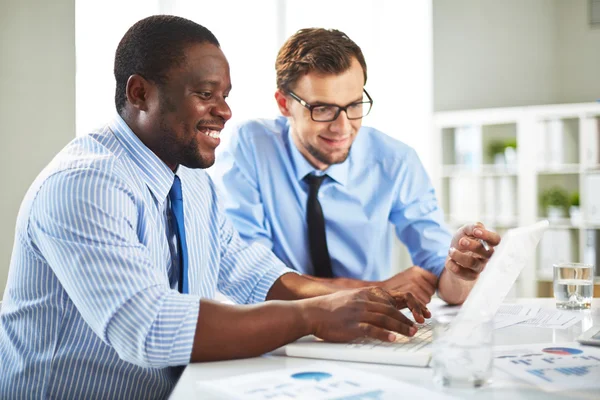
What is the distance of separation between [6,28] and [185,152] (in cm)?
210

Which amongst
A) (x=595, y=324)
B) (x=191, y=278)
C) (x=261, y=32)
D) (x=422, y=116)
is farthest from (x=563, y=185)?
(x=191, y=278)

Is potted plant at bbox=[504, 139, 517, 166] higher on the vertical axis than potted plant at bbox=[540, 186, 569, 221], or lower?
higher

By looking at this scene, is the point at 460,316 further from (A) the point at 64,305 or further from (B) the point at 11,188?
(B) the point at 11,188

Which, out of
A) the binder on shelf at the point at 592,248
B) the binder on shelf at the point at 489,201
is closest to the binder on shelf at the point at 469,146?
the binder on shelf at the point at 489,201

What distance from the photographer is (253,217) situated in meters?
2.10

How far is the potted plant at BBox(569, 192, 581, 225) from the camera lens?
455 cm

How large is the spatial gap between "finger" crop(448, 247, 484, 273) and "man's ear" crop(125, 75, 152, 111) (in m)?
0.83

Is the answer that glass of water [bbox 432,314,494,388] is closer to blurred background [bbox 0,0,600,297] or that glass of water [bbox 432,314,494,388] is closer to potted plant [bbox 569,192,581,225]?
blurred background [bbox 0,0,600,297]

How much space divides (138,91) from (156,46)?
0.10m

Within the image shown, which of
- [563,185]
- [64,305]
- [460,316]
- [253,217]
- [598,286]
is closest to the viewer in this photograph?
[460,316]

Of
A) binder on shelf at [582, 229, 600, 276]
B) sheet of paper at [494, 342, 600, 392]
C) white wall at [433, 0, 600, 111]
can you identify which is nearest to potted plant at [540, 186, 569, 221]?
binder on shelf at [582, 229, 600, 276]

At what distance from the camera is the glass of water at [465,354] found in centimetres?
89

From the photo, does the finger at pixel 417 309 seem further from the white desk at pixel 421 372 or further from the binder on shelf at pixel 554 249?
the binder on shelf at pixel 554 249

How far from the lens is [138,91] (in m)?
1.36
